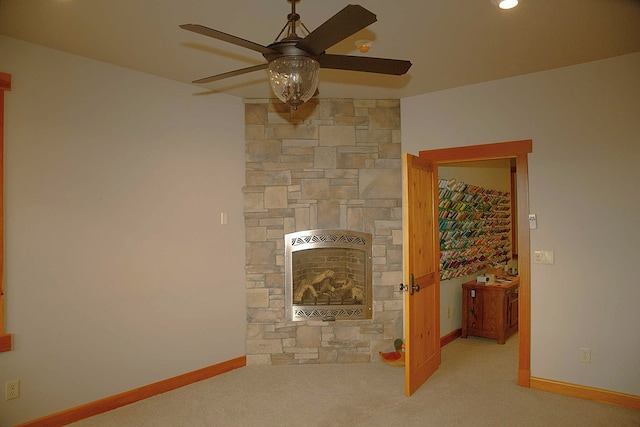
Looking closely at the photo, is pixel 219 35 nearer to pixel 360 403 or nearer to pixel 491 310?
pixel 360 403

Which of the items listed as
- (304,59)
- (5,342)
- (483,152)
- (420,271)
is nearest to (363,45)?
(304,59)

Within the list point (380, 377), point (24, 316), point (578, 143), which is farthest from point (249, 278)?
point (578, 143)

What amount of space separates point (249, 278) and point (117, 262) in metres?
1.28

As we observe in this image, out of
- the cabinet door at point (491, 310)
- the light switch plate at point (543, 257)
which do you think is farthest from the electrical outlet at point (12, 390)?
the cabinet door at point (491, 310)

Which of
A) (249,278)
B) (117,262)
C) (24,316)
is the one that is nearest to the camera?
(24,316)

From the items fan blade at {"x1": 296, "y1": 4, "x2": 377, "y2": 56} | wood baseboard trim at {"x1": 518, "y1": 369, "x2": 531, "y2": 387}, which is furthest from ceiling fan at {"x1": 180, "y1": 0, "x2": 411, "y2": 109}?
wood baseboard trim at {"x1": 518, "y1": 369, "x2": 531, "y2": 387}

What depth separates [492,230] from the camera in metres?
5.70

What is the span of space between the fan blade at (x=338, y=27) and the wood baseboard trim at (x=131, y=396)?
2.99m

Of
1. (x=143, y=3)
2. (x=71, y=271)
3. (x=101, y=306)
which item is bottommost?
(x=101, y=306)

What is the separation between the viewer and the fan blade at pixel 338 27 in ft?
4.63

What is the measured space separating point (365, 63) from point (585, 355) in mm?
2967

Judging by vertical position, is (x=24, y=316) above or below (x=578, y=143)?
below

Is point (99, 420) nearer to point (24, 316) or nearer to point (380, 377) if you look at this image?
point (24, 316)

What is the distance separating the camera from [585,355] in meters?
3.22
